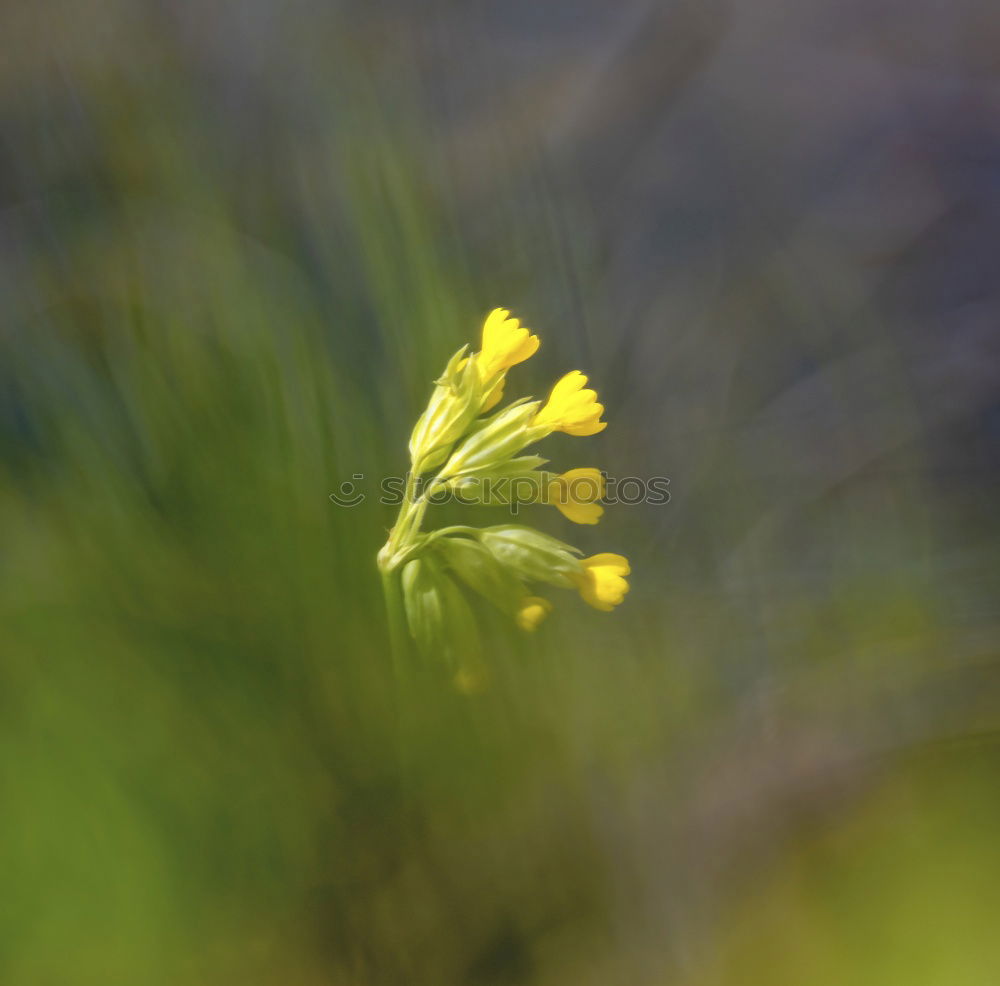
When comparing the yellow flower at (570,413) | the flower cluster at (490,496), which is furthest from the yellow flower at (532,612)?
the yellow flower at (570,413)

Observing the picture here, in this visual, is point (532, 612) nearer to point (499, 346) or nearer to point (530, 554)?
point (530, 554)

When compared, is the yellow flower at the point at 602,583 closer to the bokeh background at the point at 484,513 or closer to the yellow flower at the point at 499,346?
the bokeh background at the point at 484,513

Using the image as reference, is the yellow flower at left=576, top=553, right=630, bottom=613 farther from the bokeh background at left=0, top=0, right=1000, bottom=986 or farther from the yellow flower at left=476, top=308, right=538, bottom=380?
the yellow flower at left=476, top=308, right=538, bottom=380

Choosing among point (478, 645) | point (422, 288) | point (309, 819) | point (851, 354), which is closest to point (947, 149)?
point (851, 354)

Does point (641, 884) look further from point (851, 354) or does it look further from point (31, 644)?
point (851, 354)

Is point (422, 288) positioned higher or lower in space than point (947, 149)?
lower
